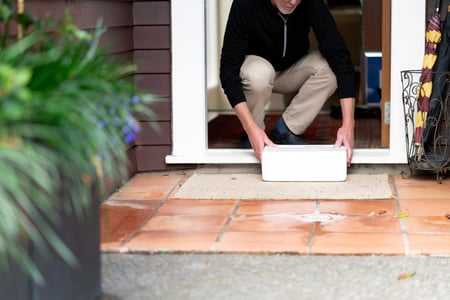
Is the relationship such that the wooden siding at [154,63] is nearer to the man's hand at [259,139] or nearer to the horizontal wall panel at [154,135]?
the horizontal wall panel at [154,135]

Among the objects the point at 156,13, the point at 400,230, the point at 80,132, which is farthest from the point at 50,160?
the point at 156,13

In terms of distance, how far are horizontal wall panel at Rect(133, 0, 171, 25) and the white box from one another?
0.82 meters

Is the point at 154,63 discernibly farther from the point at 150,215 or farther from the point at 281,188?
the point at 150,215

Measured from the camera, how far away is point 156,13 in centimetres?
443

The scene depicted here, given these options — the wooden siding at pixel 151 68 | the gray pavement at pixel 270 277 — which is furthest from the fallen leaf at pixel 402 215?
the wooden siding at pixel 151 68

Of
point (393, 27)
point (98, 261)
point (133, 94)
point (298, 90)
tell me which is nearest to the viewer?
point (133, 94)

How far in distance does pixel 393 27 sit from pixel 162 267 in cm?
192

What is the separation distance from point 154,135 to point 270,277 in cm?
176

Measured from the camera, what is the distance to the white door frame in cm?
430

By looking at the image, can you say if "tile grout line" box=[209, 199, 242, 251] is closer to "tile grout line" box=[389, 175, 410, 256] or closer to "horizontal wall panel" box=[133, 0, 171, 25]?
"tile grout line" box=[389, 175, 410, 256]

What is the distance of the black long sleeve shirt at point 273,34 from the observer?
4.38 meters

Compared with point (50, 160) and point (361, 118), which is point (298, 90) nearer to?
point (361, 118)

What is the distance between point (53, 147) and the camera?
204cm

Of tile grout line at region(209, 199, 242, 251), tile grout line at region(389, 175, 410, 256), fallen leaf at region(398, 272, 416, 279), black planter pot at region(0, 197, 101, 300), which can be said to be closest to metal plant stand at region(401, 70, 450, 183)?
tile grout line at region(389, 175, 410, 256)
